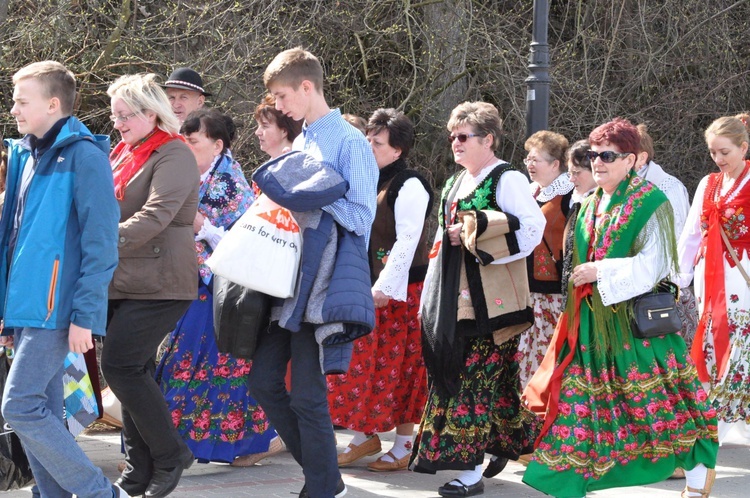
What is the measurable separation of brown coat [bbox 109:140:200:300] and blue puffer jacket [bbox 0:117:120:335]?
456mm

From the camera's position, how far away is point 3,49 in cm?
873

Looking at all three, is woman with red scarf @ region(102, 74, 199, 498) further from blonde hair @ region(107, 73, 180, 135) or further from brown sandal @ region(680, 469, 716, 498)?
brown sandal @ region(680, 469, 716, 498)

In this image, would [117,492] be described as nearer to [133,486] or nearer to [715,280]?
[133,486]

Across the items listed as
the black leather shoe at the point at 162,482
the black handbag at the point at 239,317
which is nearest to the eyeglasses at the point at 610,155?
the black handbag at the point at 239,317

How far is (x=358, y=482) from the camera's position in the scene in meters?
5.83

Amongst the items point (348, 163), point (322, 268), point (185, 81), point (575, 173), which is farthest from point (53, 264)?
point (575, 173)

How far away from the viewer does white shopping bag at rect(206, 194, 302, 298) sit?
4543 mm

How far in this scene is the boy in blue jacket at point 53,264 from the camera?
13.8 feet

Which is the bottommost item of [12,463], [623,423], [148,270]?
[12,463]

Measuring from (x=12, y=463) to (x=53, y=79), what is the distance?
5.67 ft

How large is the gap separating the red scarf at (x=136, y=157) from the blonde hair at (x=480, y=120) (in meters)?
1.37

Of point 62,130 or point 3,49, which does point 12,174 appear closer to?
point 62,130

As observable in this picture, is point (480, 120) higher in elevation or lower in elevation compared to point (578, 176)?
higher

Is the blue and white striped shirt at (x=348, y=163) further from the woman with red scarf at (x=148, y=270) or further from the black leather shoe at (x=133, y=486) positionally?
the black leather shoe at (x=133, y=486)
